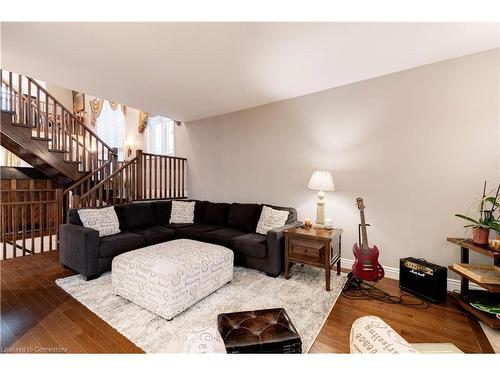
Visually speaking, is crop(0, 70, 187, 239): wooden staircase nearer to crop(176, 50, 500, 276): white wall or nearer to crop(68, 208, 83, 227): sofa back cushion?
crop(68, 208, 83, 227): sofa back cushion

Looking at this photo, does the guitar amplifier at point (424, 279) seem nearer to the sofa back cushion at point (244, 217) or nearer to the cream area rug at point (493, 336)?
the cream area rug at point (493, 336)

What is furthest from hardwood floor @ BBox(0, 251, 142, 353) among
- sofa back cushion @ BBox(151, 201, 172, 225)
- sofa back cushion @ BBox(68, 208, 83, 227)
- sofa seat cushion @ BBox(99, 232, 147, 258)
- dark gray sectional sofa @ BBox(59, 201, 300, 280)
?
sofa back cushion @ BBox(151, 201, 172, 225)

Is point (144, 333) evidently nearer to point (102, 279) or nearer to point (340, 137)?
point (102, 279)

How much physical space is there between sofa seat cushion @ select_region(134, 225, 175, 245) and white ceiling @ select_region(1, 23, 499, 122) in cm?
209

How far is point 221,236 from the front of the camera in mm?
3143

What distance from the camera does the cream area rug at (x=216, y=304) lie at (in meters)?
1.69

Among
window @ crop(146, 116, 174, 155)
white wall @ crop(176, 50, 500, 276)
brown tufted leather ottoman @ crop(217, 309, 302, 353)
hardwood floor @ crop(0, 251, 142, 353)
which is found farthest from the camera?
window @ crop(146, 116, 174, 155)

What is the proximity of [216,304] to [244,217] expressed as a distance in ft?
5.18

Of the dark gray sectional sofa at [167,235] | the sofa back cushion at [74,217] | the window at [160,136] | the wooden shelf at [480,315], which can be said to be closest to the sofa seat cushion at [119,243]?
the dark gray sectional sofa at [167,235]

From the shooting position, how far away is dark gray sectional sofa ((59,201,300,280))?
2.64m

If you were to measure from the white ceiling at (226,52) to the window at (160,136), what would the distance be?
2268 mm

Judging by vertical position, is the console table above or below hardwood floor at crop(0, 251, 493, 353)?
above

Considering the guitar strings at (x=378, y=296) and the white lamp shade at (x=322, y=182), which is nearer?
the guitar strings at (x=378, y=296)
